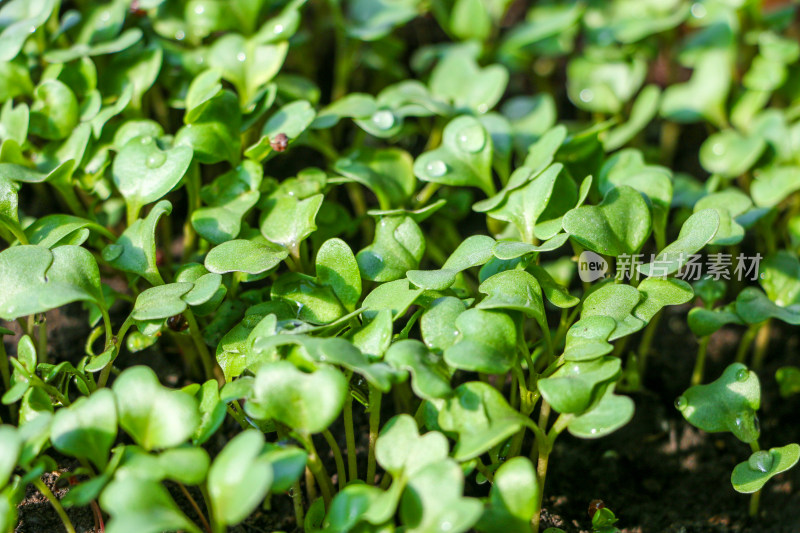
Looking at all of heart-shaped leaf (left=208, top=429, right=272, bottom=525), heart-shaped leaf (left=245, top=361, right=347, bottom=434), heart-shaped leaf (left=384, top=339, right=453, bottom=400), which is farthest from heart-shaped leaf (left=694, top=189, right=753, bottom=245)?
heart-shaped leaf (left=208, top=429, right=272, bottom=525)

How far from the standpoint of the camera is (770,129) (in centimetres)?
156

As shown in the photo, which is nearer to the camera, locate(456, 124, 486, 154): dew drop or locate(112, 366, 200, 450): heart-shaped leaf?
locate(112, 366, 200, 450): heart-shaped leaf

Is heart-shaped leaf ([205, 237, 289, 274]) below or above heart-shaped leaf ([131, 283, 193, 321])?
above

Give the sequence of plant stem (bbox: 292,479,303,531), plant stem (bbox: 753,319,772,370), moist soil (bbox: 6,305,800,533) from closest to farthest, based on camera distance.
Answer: plant stem (bbox: 292,479,303,531), moist soil (bbox: 6,305,800,533), plant stem (bbox: 753,319,772,370)

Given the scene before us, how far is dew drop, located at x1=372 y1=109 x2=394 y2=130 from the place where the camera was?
128 cm

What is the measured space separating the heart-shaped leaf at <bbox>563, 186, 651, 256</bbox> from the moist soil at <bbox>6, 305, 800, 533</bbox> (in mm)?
403

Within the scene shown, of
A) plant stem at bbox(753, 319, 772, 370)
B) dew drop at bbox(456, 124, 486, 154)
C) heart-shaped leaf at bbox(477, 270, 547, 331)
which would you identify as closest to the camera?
heart-shaped leaf at bbox(477, 270, 547, 331)

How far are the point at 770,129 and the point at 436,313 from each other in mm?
1062

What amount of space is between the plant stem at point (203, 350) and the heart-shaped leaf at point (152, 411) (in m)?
0.18

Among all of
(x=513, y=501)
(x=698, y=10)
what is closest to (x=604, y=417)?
(x=513, y=501)

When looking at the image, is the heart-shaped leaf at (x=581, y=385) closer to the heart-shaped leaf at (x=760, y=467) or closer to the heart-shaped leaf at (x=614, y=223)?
the heart-shaped leaf at (x=614, y=223)

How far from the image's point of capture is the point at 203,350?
1.10 metres

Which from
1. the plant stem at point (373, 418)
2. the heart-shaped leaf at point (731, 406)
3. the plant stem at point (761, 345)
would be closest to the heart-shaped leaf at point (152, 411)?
the plant stem at point (373, 418)

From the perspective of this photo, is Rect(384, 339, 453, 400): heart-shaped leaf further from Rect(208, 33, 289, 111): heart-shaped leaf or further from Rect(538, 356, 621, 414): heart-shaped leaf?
Rect(208, 33, 289, 111): heart-shaped leaf
